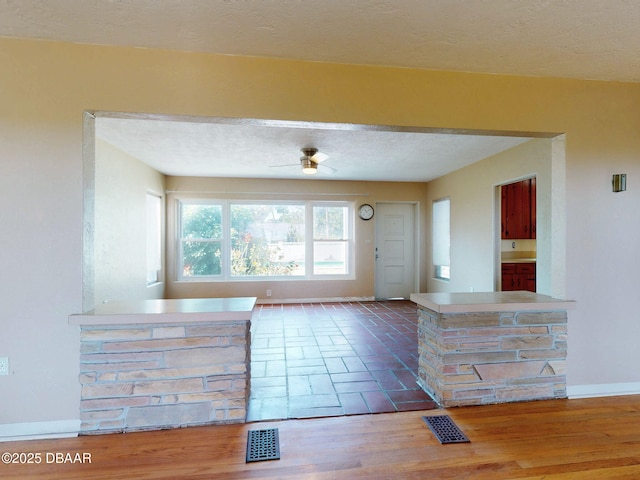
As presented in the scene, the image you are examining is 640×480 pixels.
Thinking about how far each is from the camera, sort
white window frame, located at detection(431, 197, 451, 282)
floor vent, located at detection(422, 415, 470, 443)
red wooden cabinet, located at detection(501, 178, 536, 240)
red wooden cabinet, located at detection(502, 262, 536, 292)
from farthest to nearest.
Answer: white window frame, located at detection(431, 197, 451, 282)
red wooden cabinet, located at detection(501, 178, 536, 240)
red wooden cabinet, located at detection(502, 262, 536, 292)
floor vent, located at detection(422, 415, 470, 443)

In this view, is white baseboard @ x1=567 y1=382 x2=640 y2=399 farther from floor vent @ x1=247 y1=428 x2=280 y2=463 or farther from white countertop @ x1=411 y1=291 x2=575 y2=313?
floor vent @ x1=247 y1=428 x2=280 y2=463

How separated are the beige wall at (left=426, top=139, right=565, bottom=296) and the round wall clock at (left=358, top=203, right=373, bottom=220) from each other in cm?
121

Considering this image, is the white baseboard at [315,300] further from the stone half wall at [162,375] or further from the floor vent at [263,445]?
the floor vent at [263,445]

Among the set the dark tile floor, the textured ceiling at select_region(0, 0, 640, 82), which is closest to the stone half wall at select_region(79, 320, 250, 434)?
the dark tile floor

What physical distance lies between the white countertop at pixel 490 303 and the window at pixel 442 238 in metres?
3.05

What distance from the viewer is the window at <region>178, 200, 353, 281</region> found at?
18.9 ft

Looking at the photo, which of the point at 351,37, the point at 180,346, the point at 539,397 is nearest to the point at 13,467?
the point at 180,346

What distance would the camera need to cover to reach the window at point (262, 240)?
5746mm

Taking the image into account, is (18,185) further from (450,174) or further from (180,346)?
(450,174)

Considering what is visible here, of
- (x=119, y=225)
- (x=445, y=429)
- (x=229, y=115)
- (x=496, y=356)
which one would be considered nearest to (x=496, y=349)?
(x=496, y=356)

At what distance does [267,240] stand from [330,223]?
1240 millimetres

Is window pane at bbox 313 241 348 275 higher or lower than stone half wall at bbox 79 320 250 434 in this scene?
higher

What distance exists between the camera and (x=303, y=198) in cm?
589

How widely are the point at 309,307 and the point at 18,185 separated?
419 centimetres
